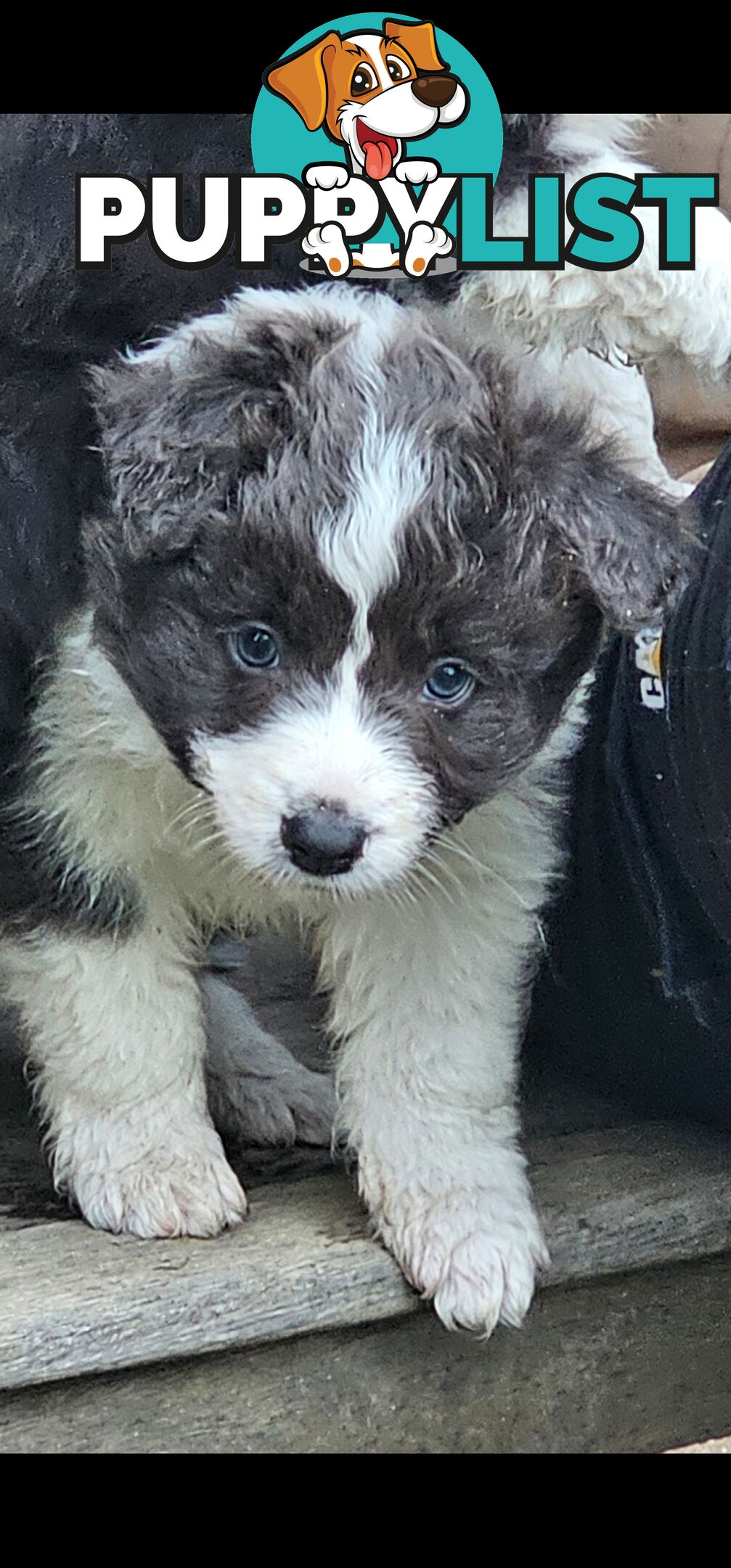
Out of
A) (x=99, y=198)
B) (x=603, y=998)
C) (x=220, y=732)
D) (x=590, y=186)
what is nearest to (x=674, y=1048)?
(x=603, y=998)

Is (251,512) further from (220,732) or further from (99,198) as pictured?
(99,198)

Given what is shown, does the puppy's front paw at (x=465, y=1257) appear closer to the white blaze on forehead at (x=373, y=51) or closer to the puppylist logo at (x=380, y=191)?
the puppylist logo at (x=380, y=191)

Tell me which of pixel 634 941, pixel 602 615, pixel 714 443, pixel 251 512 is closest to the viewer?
pixel 251 512

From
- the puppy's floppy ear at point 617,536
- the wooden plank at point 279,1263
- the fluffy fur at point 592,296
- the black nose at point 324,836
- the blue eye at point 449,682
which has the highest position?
the fluffy fur at point 592,296

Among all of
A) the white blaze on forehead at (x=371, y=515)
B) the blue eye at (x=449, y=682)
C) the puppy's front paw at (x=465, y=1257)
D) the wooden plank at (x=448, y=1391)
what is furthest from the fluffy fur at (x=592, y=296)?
the wooden plank at (x=448, y=1391)

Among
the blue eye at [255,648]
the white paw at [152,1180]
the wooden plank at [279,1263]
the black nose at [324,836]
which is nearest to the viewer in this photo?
the black nose at [324,836]

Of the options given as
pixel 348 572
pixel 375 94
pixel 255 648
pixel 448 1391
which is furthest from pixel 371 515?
pixel 448 1391
